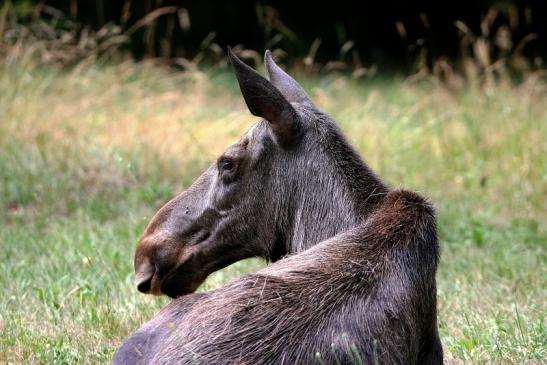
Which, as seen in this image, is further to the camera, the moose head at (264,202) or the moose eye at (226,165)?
the moose eye at (226,165)

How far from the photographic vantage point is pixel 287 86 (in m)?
5.67

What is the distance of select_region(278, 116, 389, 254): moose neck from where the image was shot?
509 cm

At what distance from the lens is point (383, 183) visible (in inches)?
206

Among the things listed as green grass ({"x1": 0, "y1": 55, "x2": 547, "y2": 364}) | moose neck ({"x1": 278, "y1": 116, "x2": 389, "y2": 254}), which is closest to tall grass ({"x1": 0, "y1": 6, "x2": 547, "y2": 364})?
green grass ({"x1": 0, "y1": 55, "x2": 547, "y2": 364})

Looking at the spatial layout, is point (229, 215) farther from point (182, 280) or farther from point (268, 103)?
point (268, 103)

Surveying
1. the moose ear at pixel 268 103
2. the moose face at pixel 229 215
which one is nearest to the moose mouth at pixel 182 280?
the moose face at pixel 229 215

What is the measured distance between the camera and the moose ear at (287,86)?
18.2ft

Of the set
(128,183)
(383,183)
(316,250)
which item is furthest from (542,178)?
(316,250)

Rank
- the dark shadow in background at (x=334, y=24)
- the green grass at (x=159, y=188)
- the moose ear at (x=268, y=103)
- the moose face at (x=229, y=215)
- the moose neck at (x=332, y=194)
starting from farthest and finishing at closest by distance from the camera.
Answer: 1. the dark shadow in background at (x=334, y=24)
2. the green grass at (x=159, y=188)
3. the moose face at (x=229, y=215)
4. the moose neck at (x=332, y=194)
5. the moose ear at (x=268, y=103)

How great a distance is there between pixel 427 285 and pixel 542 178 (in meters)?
6.04

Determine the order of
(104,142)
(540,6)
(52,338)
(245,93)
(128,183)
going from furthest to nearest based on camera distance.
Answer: (540,6)
(104,142)
(128,183)
(52,338)
(245,93)

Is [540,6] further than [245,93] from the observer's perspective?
Yes

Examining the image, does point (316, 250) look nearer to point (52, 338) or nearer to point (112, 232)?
point (52, 338)

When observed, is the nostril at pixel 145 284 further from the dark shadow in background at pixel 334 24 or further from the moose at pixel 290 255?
the dark shadow in background at pixel 334 24
